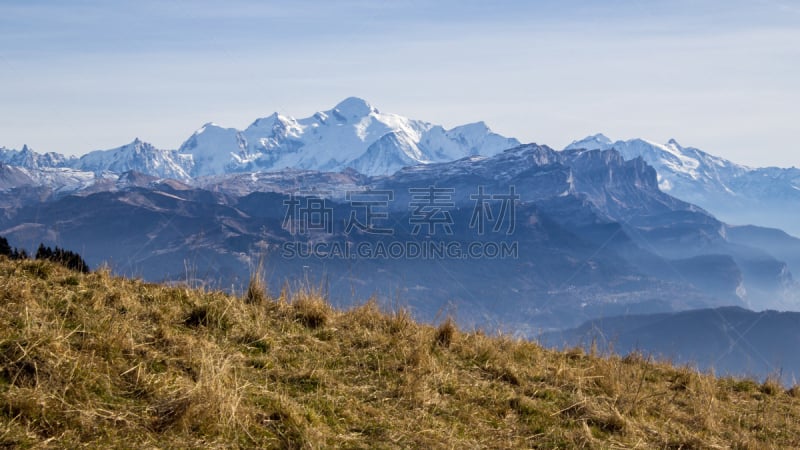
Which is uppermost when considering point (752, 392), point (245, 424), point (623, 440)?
point (245, 424)

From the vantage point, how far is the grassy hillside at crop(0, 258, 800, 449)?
20.7 ft

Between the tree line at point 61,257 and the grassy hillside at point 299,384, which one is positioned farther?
the tree line at point 61,257

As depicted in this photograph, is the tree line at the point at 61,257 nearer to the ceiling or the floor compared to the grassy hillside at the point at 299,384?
nearer to the ceiling

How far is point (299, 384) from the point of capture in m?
7.94

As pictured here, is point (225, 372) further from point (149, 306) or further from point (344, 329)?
point (344, 329)

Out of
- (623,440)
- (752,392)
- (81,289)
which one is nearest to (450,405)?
(623,440)

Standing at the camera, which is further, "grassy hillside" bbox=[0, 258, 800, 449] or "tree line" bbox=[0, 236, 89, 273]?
"tree line" bbox=[0, 236, 89, 273]

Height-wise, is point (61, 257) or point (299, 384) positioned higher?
point (61, 257)

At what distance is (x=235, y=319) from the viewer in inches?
371

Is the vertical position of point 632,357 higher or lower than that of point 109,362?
lower

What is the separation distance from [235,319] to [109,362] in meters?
2.46

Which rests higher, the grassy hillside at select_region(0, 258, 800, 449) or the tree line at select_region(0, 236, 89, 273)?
the tree line at select_region(0, 236, 89, 273)

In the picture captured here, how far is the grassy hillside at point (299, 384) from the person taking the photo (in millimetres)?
6320

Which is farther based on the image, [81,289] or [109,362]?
[81,289]
